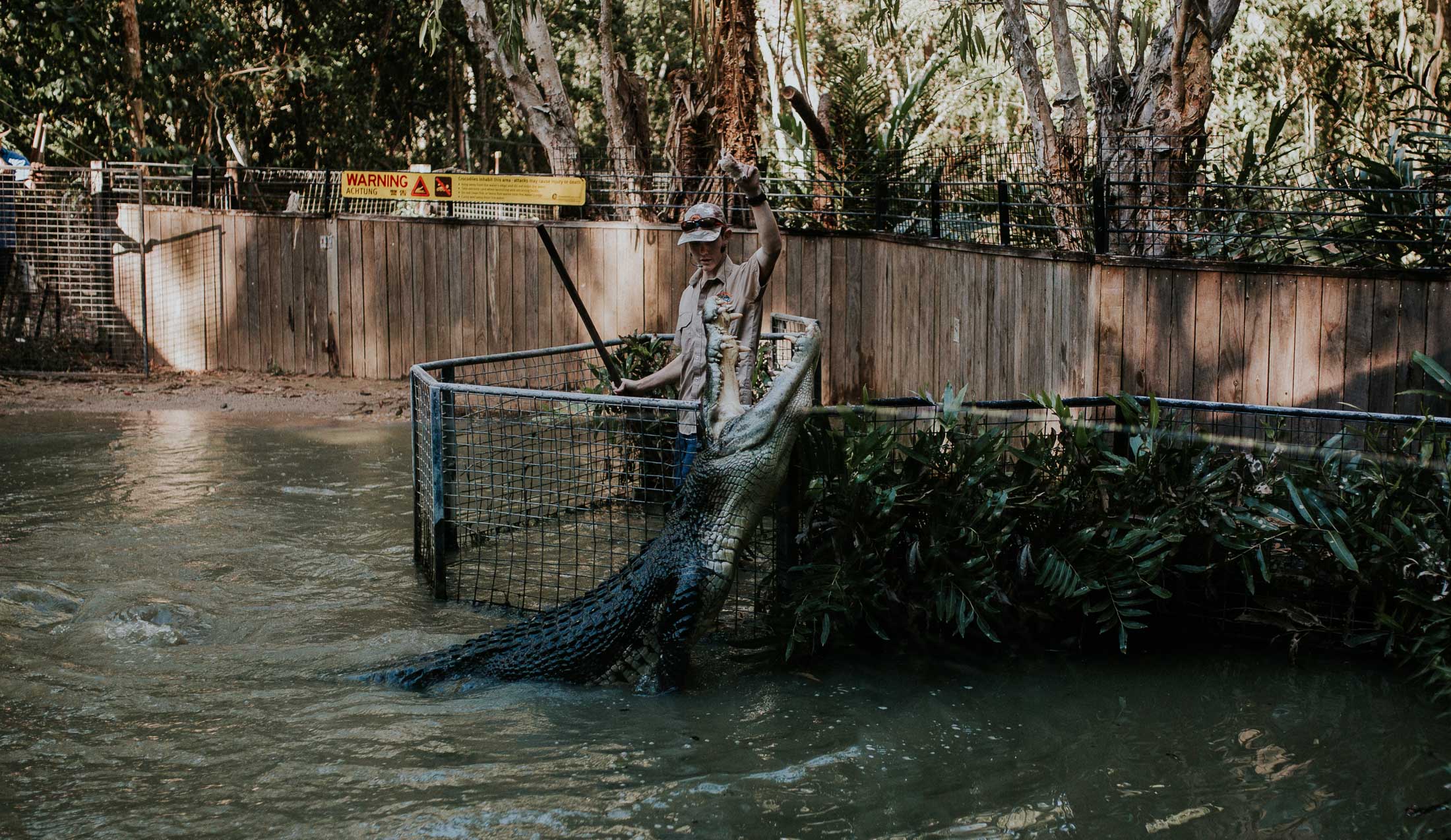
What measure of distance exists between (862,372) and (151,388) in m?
7.65

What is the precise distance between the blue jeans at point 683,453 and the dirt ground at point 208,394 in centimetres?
661

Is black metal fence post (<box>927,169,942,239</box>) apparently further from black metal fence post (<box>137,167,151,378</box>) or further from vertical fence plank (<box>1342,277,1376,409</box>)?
black metal fence post (<box>137,167,151,378</box>)

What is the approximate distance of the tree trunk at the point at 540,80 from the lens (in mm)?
15133

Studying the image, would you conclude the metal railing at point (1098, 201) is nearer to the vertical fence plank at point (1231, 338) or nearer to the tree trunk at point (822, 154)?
the tree trunk at point (822, 154)

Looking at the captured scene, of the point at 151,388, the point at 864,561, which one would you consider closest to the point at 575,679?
the point at 864,561

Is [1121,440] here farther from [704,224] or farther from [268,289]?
[268,289]

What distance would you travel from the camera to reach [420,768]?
15.3 feet

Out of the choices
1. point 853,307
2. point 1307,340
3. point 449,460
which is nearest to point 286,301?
point 853,307

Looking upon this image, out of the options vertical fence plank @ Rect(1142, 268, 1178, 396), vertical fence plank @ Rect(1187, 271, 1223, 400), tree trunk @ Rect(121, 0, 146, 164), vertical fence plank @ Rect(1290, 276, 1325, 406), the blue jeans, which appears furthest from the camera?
tree trunk @ Rect(121, 0, 146, 164)

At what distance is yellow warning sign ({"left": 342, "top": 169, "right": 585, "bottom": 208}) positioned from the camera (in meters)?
13.9

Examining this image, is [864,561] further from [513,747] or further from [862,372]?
[862,372]

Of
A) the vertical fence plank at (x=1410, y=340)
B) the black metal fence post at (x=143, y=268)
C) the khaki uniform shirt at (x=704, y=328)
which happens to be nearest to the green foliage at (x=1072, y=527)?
the khaki uniform shirt at (x=704, y=328)

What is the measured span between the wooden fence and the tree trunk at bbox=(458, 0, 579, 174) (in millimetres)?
2003

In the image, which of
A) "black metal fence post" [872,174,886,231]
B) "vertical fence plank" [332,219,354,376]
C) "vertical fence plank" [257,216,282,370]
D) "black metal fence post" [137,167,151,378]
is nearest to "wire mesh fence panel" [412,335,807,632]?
"black metal fence post" [872,174,886,231]
